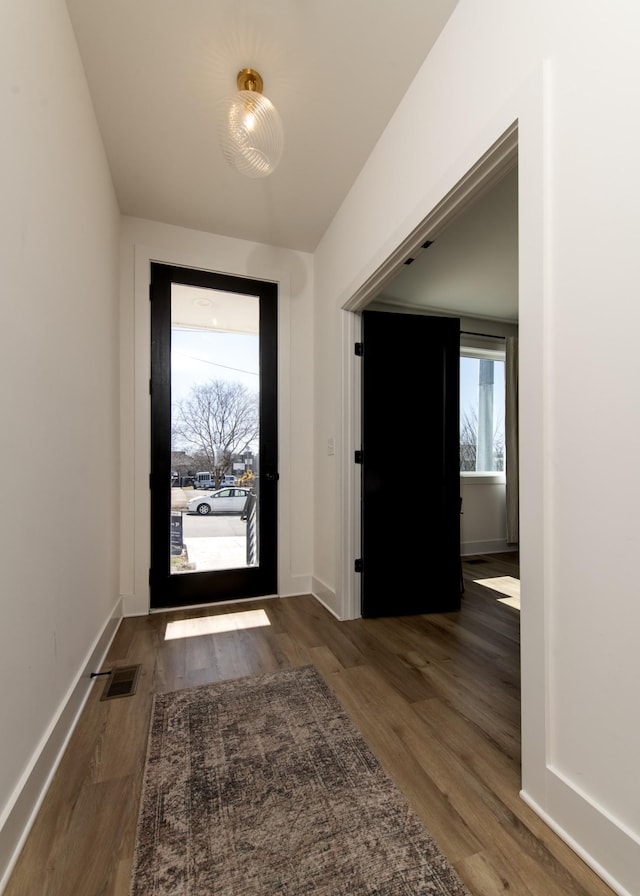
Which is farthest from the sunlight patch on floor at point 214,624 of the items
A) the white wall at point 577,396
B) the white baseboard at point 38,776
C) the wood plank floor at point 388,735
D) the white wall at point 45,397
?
the white wall at point 577,396

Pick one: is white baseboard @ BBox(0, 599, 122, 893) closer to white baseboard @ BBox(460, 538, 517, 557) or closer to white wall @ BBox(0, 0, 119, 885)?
white wall @ BBox(0, 0, 119, 885)

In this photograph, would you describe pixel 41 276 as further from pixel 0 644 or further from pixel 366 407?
pixel 366 407

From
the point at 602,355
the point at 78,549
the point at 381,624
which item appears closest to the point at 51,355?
the point at 78,549

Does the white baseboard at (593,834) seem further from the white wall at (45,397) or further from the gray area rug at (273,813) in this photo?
the white wall at (45,397)

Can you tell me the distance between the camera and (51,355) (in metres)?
1.41

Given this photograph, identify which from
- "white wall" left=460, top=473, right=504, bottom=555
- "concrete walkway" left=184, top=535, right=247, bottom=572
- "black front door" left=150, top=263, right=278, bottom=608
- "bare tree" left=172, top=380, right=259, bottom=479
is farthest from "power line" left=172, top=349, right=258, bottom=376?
"white wall" left=460, top=473, right=504, bottom=555

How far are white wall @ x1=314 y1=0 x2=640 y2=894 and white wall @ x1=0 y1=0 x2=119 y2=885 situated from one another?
1465 millimetres

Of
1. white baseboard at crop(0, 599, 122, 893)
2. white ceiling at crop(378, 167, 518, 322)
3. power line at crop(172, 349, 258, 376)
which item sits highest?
white ceiling at crop(378, 167, 518, 322)

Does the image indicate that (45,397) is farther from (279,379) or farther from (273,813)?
(279,379)

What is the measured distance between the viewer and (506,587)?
3.35 meters

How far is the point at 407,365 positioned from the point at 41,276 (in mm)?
2108

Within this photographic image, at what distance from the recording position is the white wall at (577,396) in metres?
0.94

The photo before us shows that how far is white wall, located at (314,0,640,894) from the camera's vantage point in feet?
3.09

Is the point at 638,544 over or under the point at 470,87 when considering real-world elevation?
under
